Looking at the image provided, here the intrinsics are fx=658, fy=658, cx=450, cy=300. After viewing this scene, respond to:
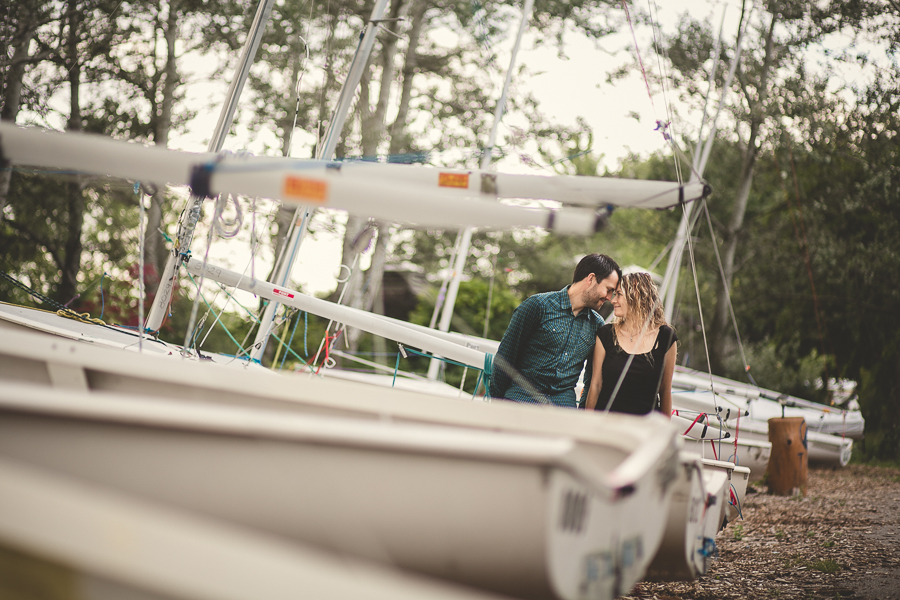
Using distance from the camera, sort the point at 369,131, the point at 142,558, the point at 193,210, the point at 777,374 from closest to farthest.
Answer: the point at 142,558 < the point at 193,210 < the point at 369,131 < the point at 777,374

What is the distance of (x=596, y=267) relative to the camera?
317 centimetres

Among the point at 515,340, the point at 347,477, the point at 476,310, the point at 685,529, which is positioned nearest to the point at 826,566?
the point at 685,529

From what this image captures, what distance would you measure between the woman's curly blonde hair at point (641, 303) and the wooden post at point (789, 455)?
4263mm

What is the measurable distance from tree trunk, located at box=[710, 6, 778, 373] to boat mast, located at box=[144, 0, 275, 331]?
370 inches

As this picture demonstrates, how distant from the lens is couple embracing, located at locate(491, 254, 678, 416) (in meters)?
3.11

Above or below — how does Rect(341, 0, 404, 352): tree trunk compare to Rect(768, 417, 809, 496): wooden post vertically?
above

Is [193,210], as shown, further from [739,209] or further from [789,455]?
[739,209]

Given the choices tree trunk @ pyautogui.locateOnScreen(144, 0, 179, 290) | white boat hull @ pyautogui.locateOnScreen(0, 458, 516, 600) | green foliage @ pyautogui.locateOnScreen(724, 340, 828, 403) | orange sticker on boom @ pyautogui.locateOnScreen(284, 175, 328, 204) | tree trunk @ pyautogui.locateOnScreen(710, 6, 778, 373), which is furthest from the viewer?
green foliage @ pyautogui.locateOnScreen(724, 340, 828, 403)

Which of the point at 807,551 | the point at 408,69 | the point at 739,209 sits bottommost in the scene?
the point at 807,551

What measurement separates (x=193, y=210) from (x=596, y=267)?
11.0ft

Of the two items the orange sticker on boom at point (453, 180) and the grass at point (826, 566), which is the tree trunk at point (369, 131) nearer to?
the orange sticker on boom at point (453, 180)

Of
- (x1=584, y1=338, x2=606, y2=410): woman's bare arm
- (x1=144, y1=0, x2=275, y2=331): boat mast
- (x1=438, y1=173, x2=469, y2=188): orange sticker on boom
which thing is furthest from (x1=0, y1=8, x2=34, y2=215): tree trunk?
(x1=584, y1=338, x2=606, y2=410): woman's bare arm

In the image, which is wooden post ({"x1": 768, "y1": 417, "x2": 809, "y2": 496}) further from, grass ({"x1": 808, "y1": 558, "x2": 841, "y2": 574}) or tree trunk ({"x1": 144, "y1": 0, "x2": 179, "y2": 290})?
tree trunk ({"x1": 144, "y1": 0, "x2": 179, "y2": 290})

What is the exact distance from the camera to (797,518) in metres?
5.41
